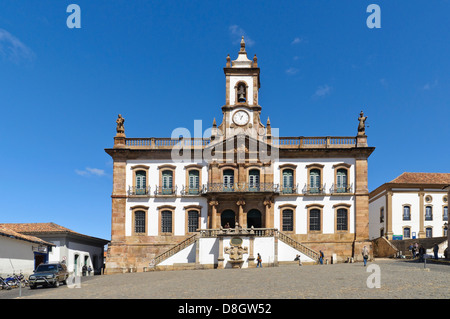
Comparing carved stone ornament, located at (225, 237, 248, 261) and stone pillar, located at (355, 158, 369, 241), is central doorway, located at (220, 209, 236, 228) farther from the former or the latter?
stone pillar, located at (355, 158, 369, 241)

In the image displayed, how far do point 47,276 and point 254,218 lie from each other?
19.0m

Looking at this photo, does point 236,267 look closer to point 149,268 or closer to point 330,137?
point 149,268

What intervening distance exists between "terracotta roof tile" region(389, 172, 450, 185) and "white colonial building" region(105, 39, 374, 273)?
45.6 ft

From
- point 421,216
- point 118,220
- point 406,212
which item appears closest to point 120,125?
point 118,220

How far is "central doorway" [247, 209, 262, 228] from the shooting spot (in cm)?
4009

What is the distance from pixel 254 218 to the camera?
1580 inches

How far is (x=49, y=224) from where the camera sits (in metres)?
41.4

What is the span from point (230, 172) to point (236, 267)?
342 inches

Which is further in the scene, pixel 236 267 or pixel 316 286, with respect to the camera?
pixel 236 267

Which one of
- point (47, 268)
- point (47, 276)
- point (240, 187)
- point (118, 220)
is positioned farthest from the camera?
point (118, 220)

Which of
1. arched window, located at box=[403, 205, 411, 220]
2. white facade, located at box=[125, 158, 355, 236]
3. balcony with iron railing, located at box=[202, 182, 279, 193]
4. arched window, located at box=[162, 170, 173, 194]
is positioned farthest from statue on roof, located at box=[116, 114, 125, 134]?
arched window, located at box=[403, 205, 411, 220]

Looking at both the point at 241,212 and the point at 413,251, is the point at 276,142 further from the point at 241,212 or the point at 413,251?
the point at 413,251
